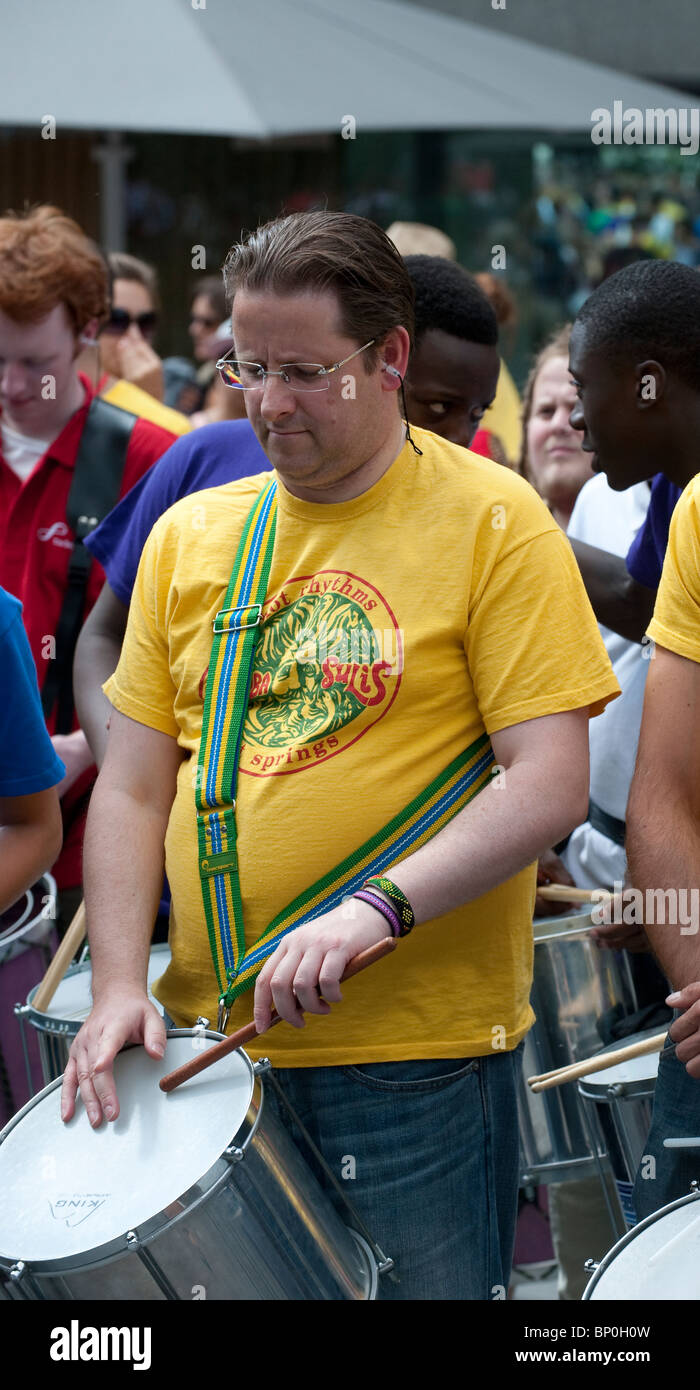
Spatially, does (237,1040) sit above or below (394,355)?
below

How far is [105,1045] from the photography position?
1958 mm

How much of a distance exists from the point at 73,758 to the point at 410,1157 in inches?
52.8

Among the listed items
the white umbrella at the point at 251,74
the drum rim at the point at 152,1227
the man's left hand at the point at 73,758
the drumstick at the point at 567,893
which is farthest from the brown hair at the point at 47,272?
the white umbrella at the point at 251,74

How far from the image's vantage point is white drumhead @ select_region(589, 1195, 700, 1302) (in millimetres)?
1718

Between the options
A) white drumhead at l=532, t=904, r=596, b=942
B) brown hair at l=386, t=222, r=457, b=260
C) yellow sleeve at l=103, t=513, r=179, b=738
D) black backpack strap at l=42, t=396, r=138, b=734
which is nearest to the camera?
yellow sleeve at l=103, t=513, r=179, b=738

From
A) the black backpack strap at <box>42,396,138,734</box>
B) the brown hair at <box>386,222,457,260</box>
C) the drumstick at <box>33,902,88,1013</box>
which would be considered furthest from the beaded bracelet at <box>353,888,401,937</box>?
the brown hair at <box>386,222,457,260</box>

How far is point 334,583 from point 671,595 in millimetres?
444

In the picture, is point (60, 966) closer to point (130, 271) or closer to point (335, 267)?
point (335, 267)

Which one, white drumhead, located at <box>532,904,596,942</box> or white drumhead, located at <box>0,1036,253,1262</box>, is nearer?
white drumhead, located at <box>0,1036,253,1262</box>

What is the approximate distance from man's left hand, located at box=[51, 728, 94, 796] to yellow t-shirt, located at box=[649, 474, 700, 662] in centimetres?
139

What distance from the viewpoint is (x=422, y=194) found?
→ 10094 millimetres

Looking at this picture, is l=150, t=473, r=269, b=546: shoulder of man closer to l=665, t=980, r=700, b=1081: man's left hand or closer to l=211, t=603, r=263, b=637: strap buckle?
l=211, t=603, r=263, b=637: strap buckle

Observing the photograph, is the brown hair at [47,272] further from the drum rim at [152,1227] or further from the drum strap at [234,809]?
the drum rim at [152,1227]

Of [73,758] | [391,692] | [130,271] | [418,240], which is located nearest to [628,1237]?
[391,692]
